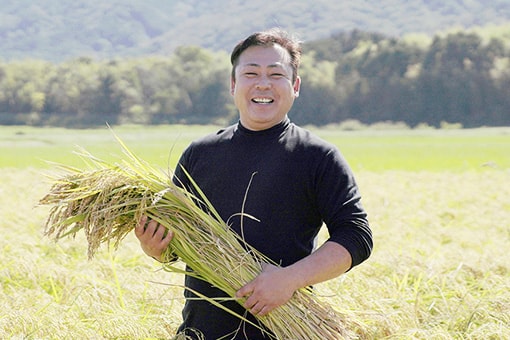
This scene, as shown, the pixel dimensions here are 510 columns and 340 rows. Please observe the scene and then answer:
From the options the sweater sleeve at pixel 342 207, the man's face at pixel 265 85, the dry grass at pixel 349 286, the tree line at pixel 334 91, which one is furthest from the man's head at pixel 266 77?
the tree line at pixel 334 91

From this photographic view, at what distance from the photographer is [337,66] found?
283 ft

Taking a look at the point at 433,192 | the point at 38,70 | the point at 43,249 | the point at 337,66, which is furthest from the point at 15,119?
the point at 43,249

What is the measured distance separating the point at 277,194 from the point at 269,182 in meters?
0.05

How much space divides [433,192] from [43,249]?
8755 millimetres

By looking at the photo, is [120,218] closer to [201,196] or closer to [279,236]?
[201,196]

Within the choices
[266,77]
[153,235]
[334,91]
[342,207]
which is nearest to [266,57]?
[266,77]

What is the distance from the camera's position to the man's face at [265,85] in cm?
288

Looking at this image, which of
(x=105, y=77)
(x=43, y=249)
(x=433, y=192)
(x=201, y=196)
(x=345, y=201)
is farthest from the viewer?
(x=105, y=77)

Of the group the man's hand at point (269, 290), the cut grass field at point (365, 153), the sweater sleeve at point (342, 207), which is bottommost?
the cut grass field at point (365, 153)

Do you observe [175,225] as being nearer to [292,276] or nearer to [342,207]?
[292,276]

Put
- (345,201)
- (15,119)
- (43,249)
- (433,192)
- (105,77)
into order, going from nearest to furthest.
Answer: (345,201), (43,249), (433,192), (15,119), (105,77)

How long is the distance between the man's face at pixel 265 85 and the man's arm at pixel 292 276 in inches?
21.4

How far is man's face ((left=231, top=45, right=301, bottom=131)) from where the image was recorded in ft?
9.45

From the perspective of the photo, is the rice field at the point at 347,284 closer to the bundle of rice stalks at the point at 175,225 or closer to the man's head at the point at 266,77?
the bundle of rice stalks at the point at 175,225
